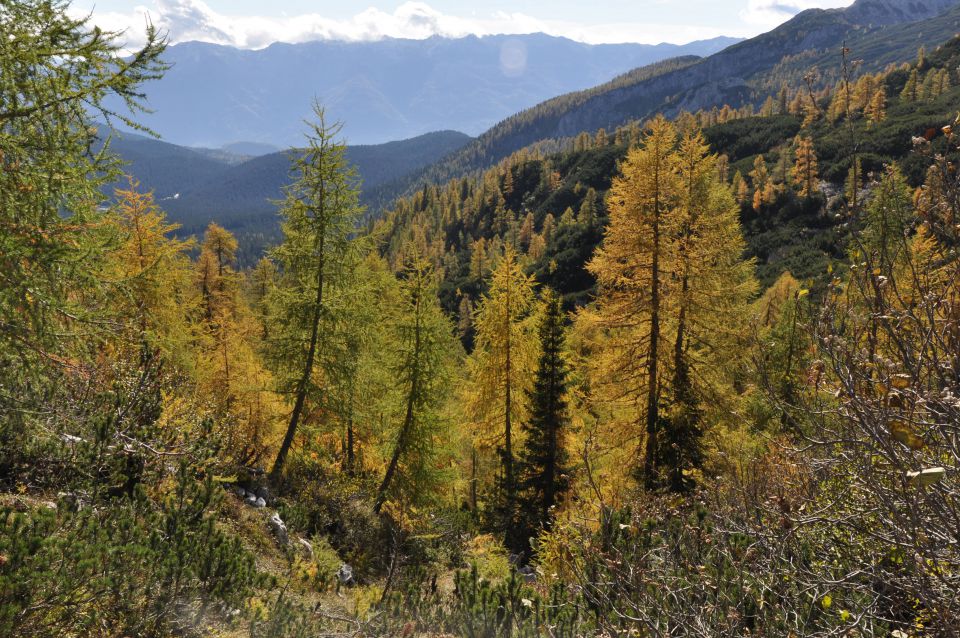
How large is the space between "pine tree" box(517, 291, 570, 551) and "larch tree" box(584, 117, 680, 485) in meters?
3.21

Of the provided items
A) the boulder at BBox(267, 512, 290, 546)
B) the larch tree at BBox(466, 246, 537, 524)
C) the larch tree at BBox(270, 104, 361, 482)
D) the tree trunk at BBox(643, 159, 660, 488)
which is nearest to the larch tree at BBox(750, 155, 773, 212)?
the larch tree at BBox(466, 246, 537, 524)

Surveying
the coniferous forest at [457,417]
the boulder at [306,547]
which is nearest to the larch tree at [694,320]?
the coniferous forest at [457,417]

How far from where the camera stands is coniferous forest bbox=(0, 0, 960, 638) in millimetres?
3105

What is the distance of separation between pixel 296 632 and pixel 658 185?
11177 mm

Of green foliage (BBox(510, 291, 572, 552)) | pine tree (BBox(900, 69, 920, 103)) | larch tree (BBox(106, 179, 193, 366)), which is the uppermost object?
pine tree (BBox(900, 69, 920, 103))

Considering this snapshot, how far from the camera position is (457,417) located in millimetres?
21781

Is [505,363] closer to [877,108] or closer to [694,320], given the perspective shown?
[694,320]

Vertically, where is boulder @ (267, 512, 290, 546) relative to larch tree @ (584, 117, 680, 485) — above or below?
below

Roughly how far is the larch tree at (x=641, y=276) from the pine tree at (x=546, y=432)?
10.5 feet

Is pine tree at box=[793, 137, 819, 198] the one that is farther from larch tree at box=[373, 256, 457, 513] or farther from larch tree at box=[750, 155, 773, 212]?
larch tree at box=[373, 256, 457, 513]

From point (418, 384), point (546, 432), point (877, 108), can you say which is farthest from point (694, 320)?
point (877, 108)

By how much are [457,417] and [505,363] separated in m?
5.79

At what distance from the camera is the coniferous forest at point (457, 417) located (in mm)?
3105

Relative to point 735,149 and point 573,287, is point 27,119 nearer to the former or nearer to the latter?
point 573,287
